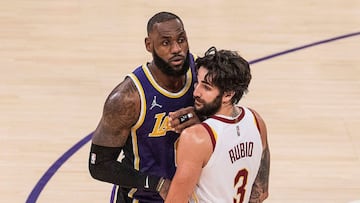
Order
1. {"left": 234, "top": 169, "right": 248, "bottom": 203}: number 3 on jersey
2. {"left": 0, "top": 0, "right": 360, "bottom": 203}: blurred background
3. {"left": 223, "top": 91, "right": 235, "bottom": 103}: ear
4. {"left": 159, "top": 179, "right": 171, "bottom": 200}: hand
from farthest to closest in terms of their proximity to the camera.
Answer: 1. {"left": 0, "top": 0, "right": 360, "bottom": 203}: blurred background
2. {"left": 159, "top": 179, "right": 171, "bottom": 200}: hand
3. {"left": 234, "top": 169, "right": 248, "bottom": 203}: number 3 on jersey
4. {"left": 223, "top": 91, "right": 235, "bottom": 103}: ear

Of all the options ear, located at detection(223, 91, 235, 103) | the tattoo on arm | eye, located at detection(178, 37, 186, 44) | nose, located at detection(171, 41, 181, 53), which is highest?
eye, located at detection(178, 37, 186, 44)

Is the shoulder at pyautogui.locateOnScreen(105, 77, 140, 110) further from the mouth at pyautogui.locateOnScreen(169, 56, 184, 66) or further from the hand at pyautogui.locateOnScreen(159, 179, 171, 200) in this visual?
the hand at pyautogui.locateOnScreen(159, 179, 171, 200)

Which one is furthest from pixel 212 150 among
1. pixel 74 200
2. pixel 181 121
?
pixel 74 200

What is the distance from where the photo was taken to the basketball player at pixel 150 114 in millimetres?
4219

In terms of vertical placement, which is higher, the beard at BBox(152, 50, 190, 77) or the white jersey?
the beard at BBox(152, 50, 190, 77)

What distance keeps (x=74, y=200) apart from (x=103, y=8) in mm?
4615

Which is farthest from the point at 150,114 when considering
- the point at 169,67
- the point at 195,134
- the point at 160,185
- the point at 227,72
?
the point at 227,72

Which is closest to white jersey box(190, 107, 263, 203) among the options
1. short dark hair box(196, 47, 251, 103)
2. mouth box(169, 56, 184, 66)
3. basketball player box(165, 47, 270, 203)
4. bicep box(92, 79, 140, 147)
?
basketball player box(165, 47, 270, 203)

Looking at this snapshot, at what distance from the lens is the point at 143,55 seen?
933 centimetres

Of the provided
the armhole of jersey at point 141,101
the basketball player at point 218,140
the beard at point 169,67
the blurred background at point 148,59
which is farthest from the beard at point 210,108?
the blurred background at point 148,59

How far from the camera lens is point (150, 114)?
172 inches

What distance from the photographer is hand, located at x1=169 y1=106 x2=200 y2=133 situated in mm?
4236

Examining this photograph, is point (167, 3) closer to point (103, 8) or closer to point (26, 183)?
point (103, 8)

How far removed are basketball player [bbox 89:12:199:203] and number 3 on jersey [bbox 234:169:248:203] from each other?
15.9 inches
